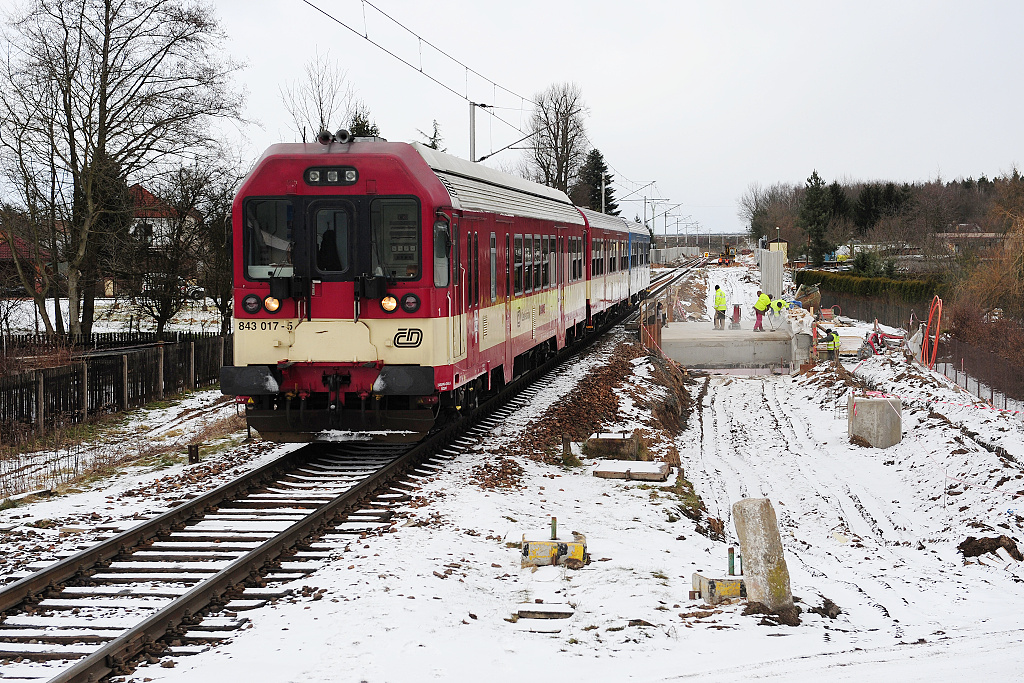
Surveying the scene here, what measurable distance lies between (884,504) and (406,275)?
7655 millimetres

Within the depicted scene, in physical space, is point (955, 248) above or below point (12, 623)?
above

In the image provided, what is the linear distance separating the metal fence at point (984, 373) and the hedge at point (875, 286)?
891 centimetres

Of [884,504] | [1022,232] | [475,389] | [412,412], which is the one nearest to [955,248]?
[1022,232]

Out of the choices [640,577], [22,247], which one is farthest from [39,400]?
[22,247]

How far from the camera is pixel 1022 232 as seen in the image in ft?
82.3

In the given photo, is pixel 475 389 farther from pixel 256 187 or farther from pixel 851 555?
pixel 851 555

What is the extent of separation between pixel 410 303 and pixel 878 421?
1013 cm

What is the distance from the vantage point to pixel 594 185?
276 feet

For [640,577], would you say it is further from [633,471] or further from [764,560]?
[633,471]

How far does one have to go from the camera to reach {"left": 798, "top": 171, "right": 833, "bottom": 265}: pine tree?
63156 mm

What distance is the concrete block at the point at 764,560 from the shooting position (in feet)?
23.9

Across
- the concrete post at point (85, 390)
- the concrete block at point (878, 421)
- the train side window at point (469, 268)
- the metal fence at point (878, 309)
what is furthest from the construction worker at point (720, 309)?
the train side window at point (469, 268)

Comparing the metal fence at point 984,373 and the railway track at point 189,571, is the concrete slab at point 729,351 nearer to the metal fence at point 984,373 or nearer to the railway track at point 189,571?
the metal fence at point 984,373

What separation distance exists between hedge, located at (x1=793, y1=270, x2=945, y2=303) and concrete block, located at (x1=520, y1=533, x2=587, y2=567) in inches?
990
